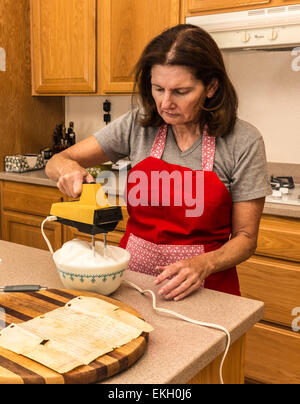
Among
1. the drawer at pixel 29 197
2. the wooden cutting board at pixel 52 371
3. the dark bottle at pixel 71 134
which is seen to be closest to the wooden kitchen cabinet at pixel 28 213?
the drawer at pixel 29 197

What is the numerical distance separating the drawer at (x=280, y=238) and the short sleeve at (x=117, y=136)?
0.80 meters

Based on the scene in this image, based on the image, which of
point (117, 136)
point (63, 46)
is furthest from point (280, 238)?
point (63, 46)

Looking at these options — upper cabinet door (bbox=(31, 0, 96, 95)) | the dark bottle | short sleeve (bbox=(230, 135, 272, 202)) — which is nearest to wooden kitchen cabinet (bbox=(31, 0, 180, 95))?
upper cabinet door (bbox=(31, 0, 96, 95))

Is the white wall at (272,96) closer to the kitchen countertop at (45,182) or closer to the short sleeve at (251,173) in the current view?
the kitchen countertop at (45,182)

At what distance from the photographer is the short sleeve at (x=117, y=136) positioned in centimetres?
135

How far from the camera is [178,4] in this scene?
86.0 inches

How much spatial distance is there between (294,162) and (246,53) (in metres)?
0.63

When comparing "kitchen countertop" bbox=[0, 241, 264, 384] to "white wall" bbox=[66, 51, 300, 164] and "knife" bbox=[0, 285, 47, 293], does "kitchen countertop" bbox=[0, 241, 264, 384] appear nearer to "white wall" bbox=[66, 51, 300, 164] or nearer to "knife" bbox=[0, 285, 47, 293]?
"knife" bbox=[0, 285, 47, 293]

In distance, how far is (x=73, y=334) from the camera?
0.70 m

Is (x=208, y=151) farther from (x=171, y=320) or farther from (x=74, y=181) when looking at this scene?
(x=171, y=320)

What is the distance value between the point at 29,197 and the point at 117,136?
145 cm

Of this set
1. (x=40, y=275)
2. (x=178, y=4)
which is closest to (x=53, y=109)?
(x=178, y=4)

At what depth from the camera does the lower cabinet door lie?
2.62 metres
